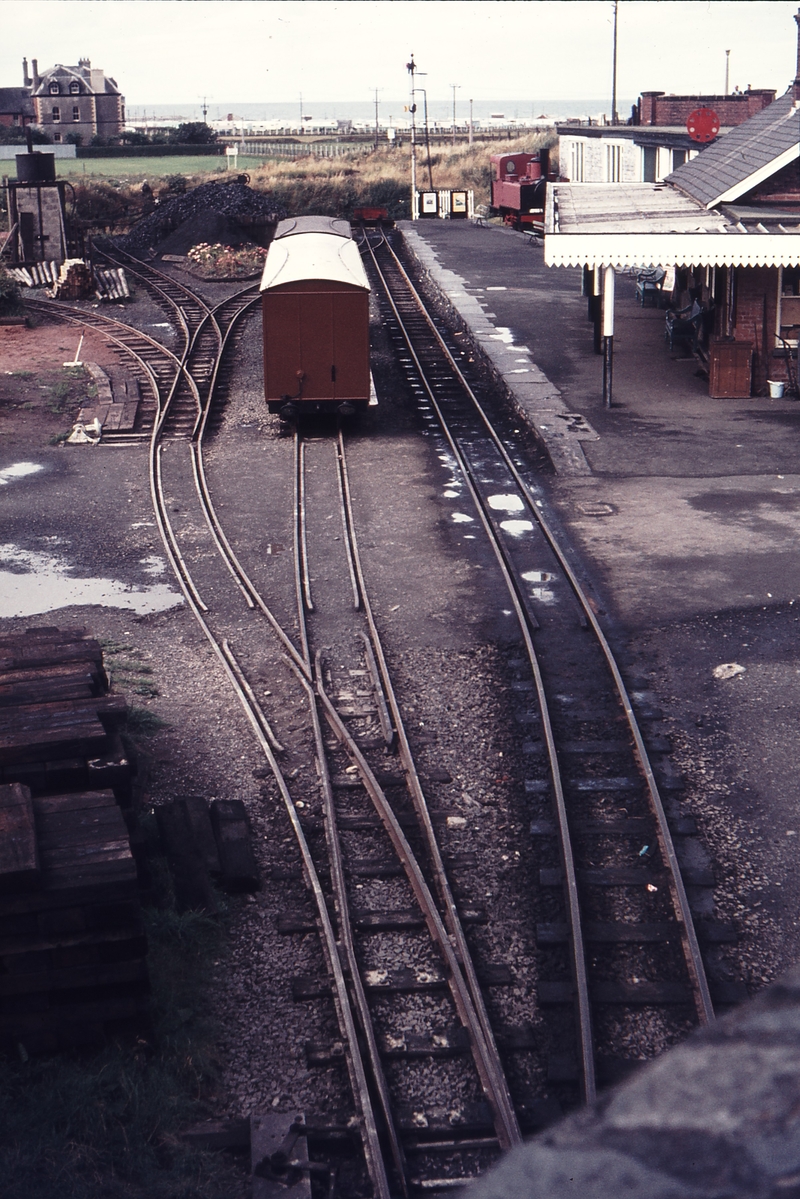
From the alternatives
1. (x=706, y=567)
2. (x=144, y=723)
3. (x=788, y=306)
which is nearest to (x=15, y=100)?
(x=788, y=306)

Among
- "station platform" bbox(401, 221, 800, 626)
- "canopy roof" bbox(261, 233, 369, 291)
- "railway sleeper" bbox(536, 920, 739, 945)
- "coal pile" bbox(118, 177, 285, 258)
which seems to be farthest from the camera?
"coal pile" bbox(118, 177, 285, 258)

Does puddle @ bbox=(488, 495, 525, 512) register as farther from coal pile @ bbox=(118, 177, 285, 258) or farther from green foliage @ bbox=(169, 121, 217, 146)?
green foliage @ bbox=(169, 121, 217, 146)

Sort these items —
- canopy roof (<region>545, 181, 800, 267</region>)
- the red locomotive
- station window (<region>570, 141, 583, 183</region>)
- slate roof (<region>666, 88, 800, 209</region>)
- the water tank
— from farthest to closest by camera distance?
1. the red locomotive
2. station window (<region>570, 141, 583, 183</region>)
3. the water tank
4. slate roof (<region>666, 88, 800, 209</region>)
5. canopy roof (<region>545, 181, 800, 267</region>)

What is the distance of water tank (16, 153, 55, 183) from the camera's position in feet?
127

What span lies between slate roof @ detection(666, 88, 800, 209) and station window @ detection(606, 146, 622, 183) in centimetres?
1367

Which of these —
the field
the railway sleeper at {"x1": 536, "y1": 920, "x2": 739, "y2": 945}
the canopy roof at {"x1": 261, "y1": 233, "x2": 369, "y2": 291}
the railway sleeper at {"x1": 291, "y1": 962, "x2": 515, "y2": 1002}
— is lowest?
the railway sleeper at {"x1": 291, "y1": 962, "x2": 515, "y2": 1002}

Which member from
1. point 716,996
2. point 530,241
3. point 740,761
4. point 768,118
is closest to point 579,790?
point 740,761

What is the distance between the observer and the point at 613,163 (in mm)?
43188

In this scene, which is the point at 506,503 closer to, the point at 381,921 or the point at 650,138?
the point at 381,921

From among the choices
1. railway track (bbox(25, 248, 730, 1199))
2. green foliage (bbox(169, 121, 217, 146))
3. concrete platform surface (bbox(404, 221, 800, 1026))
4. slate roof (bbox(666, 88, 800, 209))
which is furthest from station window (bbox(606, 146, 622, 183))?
green foliage (bbox(169, 121, 217, 146))

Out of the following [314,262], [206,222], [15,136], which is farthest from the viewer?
[15,136]

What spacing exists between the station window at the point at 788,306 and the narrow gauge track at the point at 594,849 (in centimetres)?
918

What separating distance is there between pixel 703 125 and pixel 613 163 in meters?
12.2

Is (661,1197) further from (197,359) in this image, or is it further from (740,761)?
(197,359)
